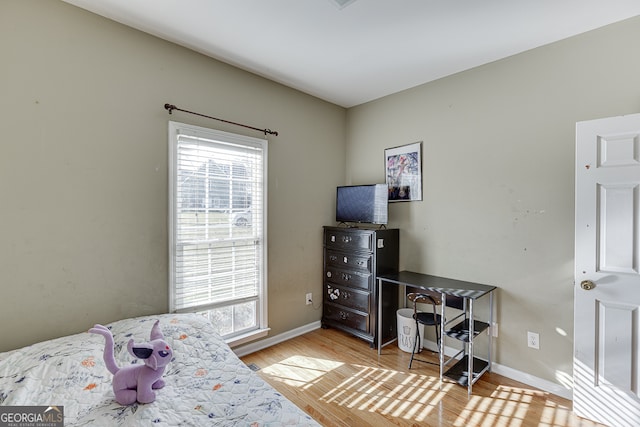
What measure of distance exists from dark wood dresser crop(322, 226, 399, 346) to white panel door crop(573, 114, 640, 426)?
59.0 inches

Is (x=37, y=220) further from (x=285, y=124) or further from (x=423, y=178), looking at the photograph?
(x=423, y=178)

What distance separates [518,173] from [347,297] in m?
1.99

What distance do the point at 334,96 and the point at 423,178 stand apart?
4.57ft

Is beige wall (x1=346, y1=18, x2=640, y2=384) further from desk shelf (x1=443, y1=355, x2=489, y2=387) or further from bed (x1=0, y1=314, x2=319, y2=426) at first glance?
bed (x1=0, y1=314, x2=319, y2=426)

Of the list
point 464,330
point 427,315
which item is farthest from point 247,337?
point 464,330

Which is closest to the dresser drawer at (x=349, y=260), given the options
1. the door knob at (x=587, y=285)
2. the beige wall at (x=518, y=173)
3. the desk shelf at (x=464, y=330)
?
the beige wall at (x=518, y=173)

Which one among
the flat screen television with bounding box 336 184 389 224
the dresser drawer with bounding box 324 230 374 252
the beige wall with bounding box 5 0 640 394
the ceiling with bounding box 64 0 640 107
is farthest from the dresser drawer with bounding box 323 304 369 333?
the ceiling with bounding box 64 0 640 107

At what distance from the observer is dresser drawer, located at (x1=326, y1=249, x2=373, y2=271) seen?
301 centimetres

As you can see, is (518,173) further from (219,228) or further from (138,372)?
(138,372)

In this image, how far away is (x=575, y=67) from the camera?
7.18 ft

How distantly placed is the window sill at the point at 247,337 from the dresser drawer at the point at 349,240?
1145 millimetres

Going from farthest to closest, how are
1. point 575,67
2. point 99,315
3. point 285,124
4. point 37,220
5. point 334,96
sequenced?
1. point 334,96
2. point 285,124
3. point 575,67
4. point 99,315
5. point 37,220

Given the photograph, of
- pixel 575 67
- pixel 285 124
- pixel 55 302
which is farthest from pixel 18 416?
pixel 575 67

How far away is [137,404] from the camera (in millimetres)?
1395
